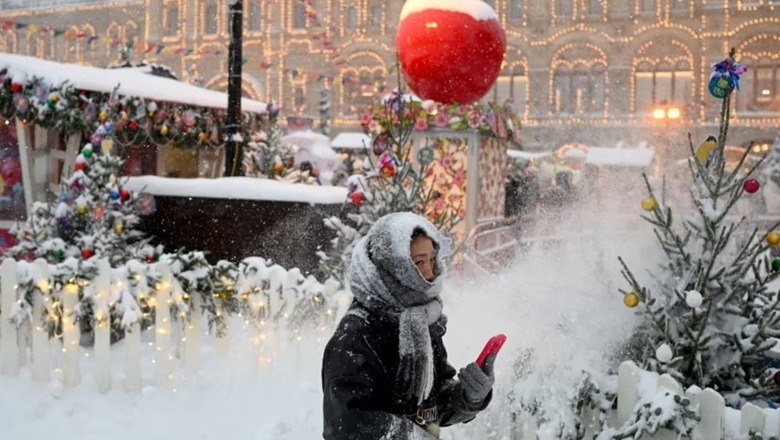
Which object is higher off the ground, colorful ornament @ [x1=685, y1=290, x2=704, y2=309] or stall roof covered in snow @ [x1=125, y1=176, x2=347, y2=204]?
stall roof covered in snow @ [x1=125, y1=176, x2=347, y2=204]

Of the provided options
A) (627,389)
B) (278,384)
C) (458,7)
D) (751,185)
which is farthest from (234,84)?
(627,389)

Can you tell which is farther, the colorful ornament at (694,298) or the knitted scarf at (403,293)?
the colorful ornament at (694,298)

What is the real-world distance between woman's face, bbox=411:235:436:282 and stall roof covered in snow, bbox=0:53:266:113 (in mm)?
7519

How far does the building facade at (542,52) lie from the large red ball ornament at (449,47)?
2336 centimetres

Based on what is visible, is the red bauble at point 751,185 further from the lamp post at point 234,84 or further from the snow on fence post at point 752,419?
the lamp post at point 234,84

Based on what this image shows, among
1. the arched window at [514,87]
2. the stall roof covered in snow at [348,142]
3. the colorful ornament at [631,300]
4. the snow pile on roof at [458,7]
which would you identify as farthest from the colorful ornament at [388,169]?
the arched window at [514,87]

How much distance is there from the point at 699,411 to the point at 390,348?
60.1 inches

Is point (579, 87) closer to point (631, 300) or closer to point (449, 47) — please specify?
point (449, 47)

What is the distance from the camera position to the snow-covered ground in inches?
175

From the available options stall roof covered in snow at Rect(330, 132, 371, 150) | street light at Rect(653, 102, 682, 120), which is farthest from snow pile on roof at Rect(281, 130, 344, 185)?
street light at Rect(653, 102, 682, 120)

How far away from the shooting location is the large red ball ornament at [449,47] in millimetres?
7418

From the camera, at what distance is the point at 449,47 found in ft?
24.3

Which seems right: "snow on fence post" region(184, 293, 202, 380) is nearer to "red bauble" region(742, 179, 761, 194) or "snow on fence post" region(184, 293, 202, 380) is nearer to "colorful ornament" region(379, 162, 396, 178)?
"colorful ornament" region(379, 162, 396, 178)

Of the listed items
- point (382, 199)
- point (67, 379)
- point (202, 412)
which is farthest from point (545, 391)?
point (67, 379)
